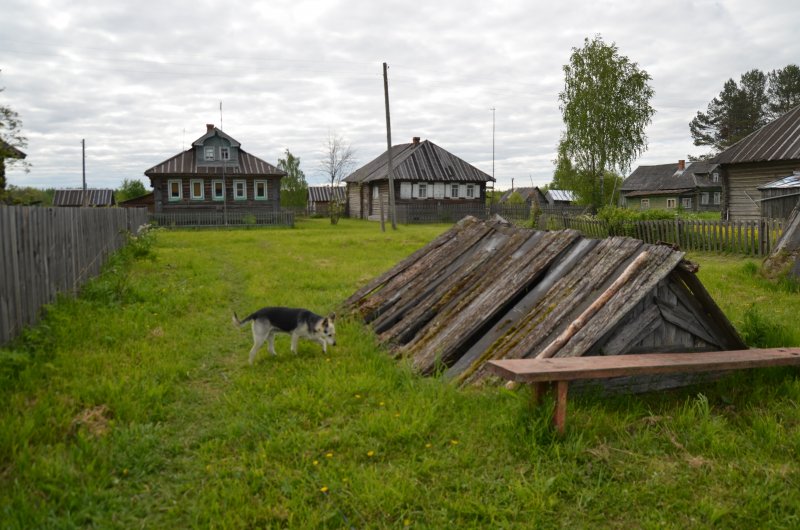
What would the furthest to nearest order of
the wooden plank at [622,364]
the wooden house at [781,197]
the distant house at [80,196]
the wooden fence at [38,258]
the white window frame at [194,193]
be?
the distant house at [80,196], the white window frame at [194,193], the wooden house at [781,197], the wooden fence at [38,258], the wooden plank at [622,364]

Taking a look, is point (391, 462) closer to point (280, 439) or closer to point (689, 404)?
point (280, 439)

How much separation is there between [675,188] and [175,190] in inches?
1911

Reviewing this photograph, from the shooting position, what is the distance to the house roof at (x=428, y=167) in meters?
39.3

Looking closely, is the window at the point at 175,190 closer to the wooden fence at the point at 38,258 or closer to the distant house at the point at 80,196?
the wooden fence at the point at 38,258

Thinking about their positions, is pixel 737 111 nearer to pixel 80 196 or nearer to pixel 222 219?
pixel 222 219

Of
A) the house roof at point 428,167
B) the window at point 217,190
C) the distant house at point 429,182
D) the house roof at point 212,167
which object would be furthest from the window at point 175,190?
the house roof at point 428,167

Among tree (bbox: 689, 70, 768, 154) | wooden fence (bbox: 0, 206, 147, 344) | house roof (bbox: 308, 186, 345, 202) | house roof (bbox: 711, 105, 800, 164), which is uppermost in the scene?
tree (bbox: 689, 70, 768, 154)

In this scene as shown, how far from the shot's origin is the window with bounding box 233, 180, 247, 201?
3466 cm

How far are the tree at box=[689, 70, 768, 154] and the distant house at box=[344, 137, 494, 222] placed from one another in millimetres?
29497

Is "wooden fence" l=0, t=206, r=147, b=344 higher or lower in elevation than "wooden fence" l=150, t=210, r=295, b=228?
lower

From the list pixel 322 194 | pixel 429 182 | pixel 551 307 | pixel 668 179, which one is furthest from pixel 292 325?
pixel 322 194

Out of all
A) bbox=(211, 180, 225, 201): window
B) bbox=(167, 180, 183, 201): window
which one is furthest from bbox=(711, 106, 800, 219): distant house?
bbox=(167, 180, 183, 201): window

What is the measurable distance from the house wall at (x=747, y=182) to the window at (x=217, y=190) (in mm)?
27475

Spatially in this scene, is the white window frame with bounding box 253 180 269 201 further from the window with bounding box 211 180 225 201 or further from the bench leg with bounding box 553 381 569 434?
the bench leg with bounding box 553 381 569 434
